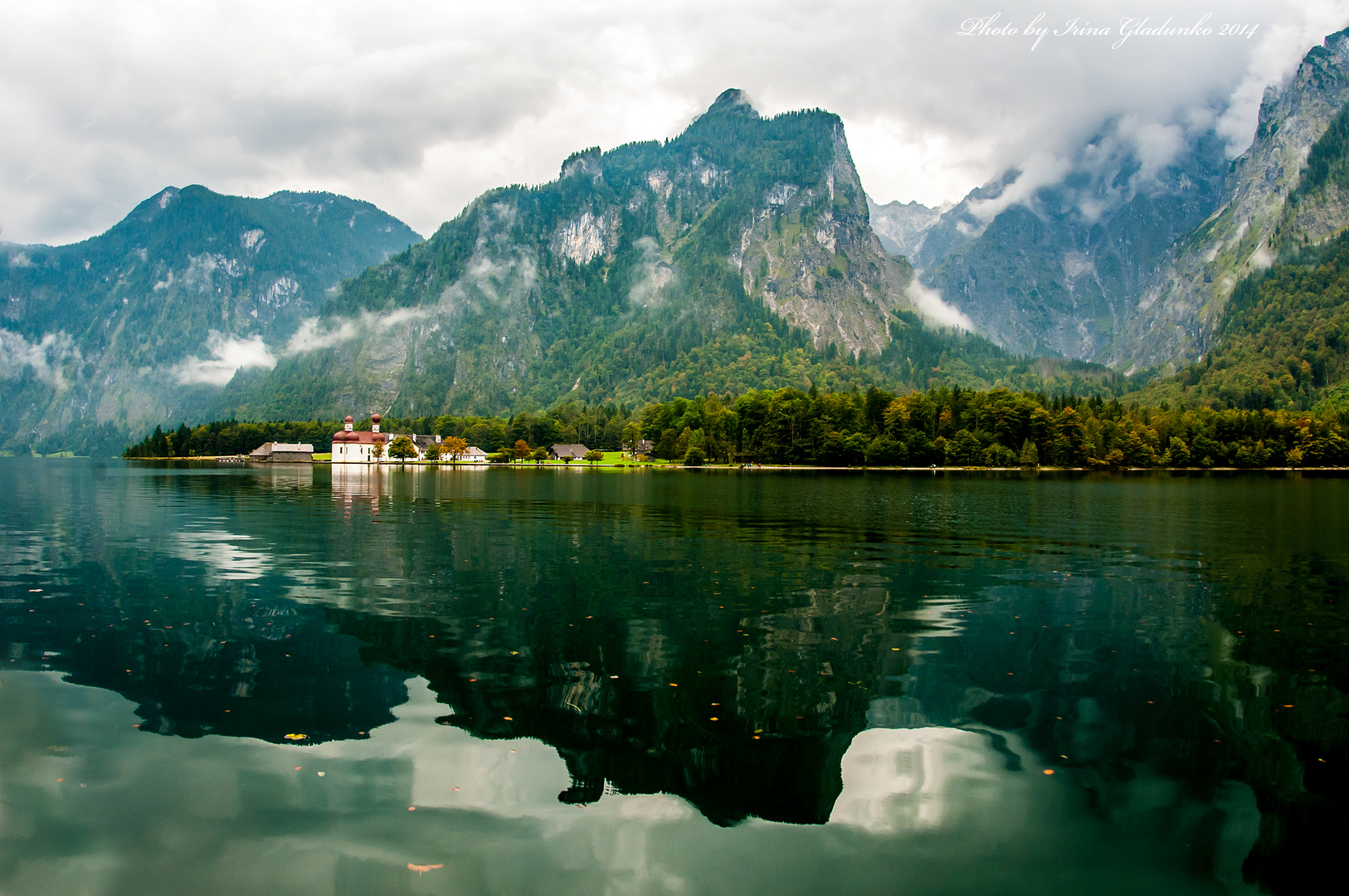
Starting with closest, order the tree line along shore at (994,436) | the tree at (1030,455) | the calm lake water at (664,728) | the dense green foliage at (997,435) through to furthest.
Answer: the calm lake water at (664,728), the tree at (1030,455), the dense green foliage at (997,435), the tree line along shore at (994,436)

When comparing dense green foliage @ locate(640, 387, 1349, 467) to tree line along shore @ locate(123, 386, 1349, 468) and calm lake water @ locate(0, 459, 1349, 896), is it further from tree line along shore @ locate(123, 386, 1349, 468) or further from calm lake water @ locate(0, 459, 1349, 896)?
calm lake water @ locate(0, 459, 1349, 896)

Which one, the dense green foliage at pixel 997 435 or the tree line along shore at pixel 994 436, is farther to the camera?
the tree line along shore at pixel 994 436

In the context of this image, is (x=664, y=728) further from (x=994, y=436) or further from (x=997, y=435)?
(x=997, y=435)

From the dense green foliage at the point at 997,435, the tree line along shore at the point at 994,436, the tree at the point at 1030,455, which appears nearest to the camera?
the tree at the point at 1030,455

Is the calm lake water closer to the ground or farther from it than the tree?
closer to the ground

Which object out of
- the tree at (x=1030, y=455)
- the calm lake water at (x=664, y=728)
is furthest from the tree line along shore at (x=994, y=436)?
the calm lake water at (x=664, y=728)

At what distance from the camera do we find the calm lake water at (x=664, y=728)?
884 centimetres

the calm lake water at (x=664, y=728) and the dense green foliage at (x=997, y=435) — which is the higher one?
the dense green foliage at (x=997, y=435)

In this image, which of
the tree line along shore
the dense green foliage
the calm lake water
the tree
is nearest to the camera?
the calm lake water

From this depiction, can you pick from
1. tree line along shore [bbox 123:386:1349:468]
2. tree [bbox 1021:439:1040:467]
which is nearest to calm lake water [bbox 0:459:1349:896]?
tree line along shore [bbox 123:386:1349:468]

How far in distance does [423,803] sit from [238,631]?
11.0 m

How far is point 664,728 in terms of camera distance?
12523 mm

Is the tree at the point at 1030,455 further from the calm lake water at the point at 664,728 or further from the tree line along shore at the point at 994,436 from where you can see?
the calm lake water at the point at 664,728

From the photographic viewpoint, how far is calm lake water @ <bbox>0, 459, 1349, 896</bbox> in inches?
348
